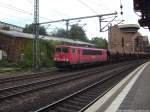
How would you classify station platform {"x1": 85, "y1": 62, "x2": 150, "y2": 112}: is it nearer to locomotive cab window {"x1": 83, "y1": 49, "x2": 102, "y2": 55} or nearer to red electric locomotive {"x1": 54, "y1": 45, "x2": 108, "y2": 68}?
red electric locomotive {"x1": 54, "y1": 45, "x2": 108, "y2": 68}

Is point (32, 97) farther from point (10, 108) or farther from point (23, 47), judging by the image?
point (23, 47)

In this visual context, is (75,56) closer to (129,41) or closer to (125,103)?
(125,103)

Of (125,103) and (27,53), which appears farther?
(27,53)

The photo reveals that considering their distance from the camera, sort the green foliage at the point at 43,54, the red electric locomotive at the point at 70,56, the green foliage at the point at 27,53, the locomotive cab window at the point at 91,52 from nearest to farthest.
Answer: the red electric locomotive at the point at 70,56, the locomotive cab window at the point at 91,52, the green foliage at the point at 27,53, the green foliage at the point at 43,54

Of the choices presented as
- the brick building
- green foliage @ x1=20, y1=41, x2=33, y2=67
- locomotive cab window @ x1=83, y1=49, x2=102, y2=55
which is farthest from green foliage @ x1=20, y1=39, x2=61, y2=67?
the brick building

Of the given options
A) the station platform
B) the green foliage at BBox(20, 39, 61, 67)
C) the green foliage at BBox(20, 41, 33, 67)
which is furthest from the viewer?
the green foliage at BBox(20, 39, 61, 67)

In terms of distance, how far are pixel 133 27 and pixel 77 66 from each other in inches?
1740

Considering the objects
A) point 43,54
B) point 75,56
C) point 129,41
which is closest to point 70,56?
point 75,56

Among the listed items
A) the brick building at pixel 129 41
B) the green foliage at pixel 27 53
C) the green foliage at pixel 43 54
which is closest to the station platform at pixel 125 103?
the green foliage at pixel 43 54

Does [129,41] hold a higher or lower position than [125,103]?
higher

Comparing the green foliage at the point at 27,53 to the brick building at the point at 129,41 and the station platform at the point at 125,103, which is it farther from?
the station platform at the point at 125,103

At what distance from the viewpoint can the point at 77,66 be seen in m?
42.0

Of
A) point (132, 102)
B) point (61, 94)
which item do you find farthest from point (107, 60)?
point (132, 102)

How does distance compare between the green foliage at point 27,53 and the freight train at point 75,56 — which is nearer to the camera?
the freight train at point 75,56
